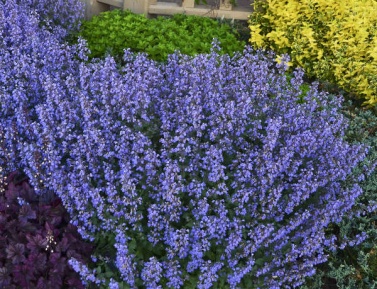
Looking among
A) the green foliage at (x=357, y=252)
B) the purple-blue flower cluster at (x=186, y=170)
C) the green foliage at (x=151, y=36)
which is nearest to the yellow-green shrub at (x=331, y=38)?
the green foliage at (x=151, y=36)

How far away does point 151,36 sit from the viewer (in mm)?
4262

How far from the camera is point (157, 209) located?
7.98ft

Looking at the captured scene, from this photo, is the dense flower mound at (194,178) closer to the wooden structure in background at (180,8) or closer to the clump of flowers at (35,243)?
the clump of flowers at (35,243)

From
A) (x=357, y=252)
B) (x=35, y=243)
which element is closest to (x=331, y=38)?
(x=357, y=252)

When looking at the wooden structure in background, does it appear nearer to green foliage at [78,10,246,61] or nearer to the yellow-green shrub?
green foliage at [78,10,246,61]

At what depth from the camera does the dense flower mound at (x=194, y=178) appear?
2434 millimetres

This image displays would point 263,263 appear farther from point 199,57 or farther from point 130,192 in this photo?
point 199,57

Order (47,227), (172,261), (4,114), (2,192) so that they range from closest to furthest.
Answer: (172,261), (47,227), (2,192), (4,114)

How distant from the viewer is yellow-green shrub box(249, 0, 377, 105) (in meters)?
4.29

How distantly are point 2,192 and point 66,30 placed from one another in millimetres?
1914

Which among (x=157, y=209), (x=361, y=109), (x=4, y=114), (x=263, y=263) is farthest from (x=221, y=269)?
(x=361, y=109)

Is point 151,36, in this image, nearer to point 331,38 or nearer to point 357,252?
point 331,38

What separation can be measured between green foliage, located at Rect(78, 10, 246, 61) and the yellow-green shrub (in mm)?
423

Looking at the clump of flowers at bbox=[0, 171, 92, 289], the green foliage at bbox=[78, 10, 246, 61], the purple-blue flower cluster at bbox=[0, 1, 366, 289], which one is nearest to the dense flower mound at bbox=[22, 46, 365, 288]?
the purple-blue flower cluster at bbox=[0, 1, 366, 289]
